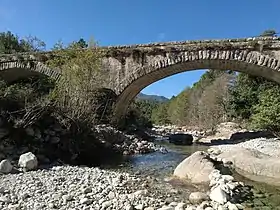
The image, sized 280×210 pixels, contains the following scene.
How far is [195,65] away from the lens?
1769 cm

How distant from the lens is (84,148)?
11555 millimetres

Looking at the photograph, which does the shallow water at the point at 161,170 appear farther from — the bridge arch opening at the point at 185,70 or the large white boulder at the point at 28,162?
the bridge arch opening at the point at 185,70

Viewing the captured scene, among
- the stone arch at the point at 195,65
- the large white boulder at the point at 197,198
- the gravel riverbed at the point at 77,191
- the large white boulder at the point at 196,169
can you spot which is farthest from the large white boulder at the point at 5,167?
the stone arch at the point at 195,65

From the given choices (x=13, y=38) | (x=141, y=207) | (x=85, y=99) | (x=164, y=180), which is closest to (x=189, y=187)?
(x=164, y=180)

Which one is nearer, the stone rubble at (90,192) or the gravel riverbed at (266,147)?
the stone rubble at (90,192)

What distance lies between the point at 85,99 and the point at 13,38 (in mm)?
19402

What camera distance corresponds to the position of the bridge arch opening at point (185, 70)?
1650cm

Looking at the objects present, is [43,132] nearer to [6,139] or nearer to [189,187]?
[6,139]

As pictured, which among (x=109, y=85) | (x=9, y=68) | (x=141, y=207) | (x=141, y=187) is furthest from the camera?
(x=9, y=68)

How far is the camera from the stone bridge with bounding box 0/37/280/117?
1561 cm

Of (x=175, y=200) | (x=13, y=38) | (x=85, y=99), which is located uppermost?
(x=13, y=38)

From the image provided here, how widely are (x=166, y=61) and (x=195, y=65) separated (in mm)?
1735

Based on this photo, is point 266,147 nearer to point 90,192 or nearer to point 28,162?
point 90,192

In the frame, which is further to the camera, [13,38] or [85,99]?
[13,38]
